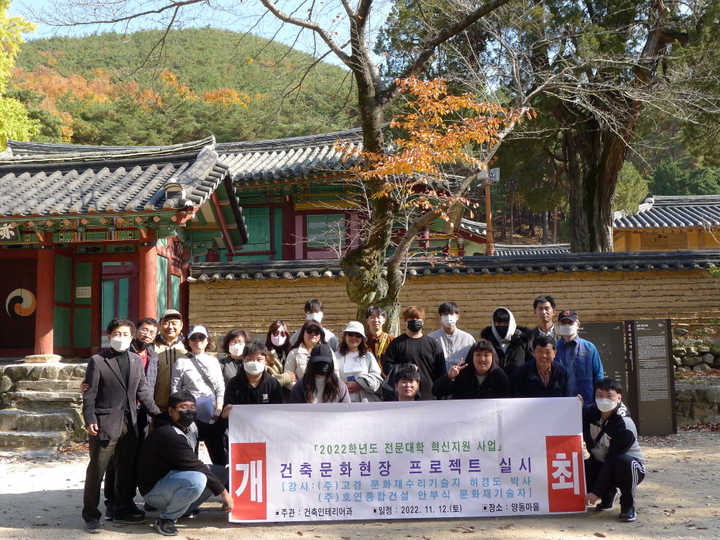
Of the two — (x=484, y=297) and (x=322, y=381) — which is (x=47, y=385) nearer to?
(x=322, y=381)

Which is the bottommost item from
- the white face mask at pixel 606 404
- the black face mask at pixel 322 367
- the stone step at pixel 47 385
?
the stone step at pixel 47 385

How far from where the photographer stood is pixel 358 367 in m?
6.29

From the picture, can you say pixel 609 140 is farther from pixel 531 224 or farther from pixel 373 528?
pixel 531 224

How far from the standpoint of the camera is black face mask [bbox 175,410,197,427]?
5.47 metres

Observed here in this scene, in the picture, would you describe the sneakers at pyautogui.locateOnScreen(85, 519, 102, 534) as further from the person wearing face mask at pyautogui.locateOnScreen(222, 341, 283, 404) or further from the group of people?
the person wearing face mask at pyautogui.locateOnScreen(222, 341, 283, 404)

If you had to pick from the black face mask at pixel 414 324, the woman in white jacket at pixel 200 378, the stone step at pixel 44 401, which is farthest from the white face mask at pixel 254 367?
the stone step at pixel 44 401

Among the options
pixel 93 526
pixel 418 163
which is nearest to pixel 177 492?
pixel 93 526

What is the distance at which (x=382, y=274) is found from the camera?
978 cm

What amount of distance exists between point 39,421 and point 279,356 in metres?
4.67

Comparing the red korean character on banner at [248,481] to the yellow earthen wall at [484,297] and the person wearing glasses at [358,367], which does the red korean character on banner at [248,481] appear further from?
the yellow earthen wall at [484,297]

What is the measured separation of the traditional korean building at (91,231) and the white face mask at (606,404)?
22.1 feet

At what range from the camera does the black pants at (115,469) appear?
548 cm

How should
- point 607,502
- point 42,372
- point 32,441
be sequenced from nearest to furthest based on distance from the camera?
1. point 607,502
2. point 32,441
3. point 42,372

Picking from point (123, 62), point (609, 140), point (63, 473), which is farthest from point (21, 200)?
point (123, 62)
